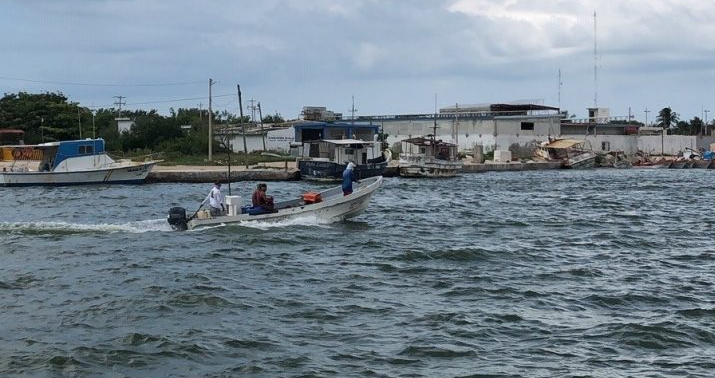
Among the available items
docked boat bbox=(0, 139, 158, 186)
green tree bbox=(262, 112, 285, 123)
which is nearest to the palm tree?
green tree bbox=(262, 112, 285, 123)

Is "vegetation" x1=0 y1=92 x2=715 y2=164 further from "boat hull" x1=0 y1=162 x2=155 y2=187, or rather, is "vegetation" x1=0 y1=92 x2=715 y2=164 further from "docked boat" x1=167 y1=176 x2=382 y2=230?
"docked boat" x1=167 y1=176 x2=382 y2=230

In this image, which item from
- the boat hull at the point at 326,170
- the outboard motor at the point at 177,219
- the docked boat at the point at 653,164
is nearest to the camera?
the outboard motor at the point at 177,219

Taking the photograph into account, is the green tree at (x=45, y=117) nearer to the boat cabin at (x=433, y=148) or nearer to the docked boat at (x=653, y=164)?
the boat cabin at (x=433, y=148)

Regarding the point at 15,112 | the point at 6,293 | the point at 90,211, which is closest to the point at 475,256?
the point at 6,293

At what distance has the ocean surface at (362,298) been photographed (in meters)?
12.5

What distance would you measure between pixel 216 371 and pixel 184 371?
43 cm

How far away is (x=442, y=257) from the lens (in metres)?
21.7

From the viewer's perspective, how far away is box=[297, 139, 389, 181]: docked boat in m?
54.3

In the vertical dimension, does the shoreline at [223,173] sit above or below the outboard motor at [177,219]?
above

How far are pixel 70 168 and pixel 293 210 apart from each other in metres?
28.5

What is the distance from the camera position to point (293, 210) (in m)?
26.2

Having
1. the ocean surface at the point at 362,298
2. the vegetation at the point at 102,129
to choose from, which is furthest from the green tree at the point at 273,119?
the ocean surface at the point at 362,298

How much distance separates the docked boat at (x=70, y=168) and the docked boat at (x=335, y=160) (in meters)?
9.67

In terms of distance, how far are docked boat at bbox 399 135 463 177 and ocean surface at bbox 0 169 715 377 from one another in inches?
1133
